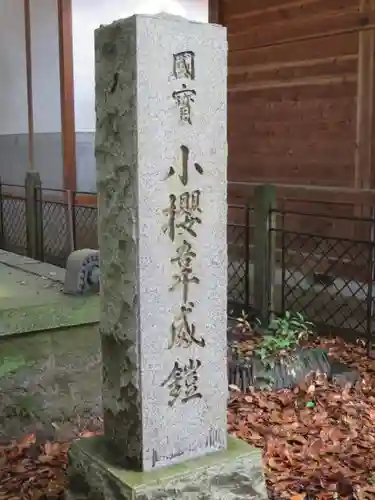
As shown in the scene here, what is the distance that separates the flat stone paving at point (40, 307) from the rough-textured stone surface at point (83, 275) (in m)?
0.08

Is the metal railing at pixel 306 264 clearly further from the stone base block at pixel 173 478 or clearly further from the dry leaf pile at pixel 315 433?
the stone base block at pixel 173 478

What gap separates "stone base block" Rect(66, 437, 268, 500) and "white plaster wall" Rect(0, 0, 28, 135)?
29.9 feet

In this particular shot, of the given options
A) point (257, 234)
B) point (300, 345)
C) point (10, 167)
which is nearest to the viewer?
point (300, 345)

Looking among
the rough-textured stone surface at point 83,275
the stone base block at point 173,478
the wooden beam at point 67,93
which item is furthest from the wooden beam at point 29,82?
the stone base block at point 173,478

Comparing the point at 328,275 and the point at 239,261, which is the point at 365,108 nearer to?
the point at 328,275

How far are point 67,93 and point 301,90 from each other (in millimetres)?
4073

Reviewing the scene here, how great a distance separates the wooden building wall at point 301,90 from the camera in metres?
7.56

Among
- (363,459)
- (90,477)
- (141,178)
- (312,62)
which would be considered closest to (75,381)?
(90,477)

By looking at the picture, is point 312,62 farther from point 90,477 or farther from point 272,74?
point 90,477

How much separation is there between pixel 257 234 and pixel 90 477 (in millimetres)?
3994

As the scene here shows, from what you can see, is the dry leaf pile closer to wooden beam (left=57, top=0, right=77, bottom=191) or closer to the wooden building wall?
the wooden building wall

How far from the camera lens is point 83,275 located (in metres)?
4.90

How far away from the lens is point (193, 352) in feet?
10.4

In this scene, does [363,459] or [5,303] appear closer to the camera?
[363,459]
